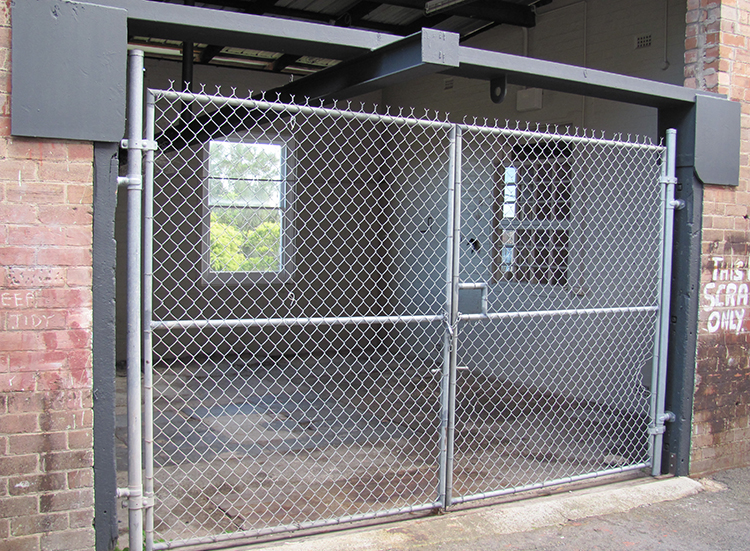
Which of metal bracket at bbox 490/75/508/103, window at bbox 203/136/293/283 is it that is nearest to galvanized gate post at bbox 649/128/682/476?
metal bracket at bbox 490/75/508/103

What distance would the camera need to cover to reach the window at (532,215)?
24.2ft

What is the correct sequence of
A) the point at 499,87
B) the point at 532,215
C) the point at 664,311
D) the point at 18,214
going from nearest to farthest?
the point at 18,214
the point at 499,87
the point at 664,311
the point at 532,215

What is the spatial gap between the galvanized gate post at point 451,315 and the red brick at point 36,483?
196 centimetres

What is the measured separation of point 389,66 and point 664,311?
255cm

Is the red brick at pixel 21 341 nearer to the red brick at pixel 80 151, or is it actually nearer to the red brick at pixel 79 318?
the red brick at pixel 79 318

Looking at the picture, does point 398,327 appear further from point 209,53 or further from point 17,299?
point 17,299

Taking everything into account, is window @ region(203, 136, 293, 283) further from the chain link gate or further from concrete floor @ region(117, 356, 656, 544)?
concrete floor @ region(117, 356, 656, 544)

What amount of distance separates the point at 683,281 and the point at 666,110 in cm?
120

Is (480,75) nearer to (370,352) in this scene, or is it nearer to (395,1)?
(395,1)

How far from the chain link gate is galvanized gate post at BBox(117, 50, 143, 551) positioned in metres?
0.05

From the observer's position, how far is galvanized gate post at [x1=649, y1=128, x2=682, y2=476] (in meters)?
4.43

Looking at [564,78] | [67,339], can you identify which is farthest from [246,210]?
[67,339]

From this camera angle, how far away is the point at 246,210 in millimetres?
9484

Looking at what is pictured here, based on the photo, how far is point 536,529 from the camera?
371cm
